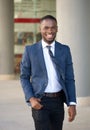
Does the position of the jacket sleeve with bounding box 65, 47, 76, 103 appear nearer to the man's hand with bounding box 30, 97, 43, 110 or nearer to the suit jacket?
the suit jacket

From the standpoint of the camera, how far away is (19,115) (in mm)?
11141

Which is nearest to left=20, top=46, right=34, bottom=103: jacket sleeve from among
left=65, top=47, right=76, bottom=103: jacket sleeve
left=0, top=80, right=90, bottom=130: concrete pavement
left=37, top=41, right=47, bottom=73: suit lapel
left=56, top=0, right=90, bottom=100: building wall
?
left=37, top=41, right=47, bottom=73: suit lapel

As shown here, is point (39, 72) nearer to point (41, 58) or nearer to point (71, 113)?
point (41, 58)

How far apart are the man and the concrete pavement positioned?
14.4 ft

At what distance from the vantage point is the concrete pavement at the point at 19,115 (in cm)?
952

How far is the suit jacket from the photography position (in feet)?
15.9

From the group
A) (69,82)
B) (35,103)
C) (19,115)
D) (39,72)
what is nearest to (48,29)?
(39,72)

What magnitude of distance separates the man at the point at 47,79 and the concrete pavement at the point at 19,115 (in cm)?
439

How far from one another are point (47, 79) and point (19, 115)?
21.1 ft

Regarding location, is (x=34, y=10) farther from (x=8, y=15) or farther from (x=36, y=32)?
(x=8, y=15)

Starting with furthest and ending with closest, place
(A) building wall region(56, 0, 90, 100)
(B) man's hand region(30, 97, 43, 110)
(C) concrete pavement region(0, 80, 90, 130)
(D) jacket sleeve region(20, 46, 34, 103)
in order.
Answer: (A) building wall region(56, 0, 90, 100) → (C) concrete pavement region(0, 80, 90, 130) → (D) jacket sleeve region(20, 46, 34, 103) → (B) man's hand region(30, 97, 43, 110)

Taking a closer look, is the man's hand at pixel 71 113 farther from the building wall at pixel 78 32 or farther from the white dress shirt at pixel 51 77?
the building wall at pixel 78 32

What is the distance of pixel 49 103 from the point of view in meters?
4.87

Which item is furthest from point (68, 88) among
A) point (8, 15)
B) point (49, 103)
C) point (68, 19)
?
point (8, 15)
